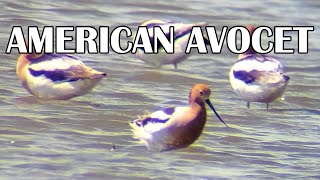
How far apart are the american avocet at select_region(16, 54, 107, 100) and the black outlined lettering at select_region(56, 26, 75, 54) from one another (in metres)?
1.03

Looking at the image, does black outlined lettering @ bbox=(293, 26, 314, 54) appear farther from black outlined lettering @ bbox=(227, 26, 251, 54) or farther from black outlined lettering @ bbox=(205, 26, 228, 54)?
black outlined lettering @ bbox=(205, 26, 228, 54)

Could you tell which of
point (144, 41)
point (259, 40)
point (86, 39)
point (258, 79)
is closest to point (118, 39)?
point (86, 39)

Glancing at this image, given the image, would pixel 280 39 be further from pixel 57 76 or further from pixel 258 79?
pixel 57 76

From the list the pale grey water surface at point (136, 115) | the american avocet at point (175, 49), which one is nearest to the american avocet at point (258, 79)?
the pale grey water surface at point (136, 115)

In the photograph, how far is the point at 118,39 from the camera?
27.5 feet

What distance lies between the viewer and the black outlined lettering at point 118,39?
810cm

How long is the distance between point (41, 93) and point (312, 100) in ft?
5.83

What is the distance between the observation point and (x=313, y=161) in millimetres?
5938

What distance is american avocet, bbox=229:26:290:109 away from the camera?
21.7 feet

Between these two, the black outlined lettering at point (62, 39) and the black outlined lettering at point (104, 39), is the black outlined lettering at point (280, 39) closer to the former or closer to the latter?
the black outlined lettering at point (104, 39)

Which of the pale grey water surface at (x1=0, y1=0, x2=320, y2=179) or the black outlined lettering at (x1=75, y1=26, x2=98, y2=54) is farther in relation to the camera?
the black outlined lettering at (x1=75, y1=26, x2=98, y2=54)

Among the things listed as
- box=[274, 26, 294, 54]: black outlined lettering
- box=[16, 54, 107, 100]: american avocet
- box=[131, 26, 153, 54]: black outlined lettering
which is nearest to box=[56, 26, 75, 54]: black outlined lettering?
box=[131, 26, 153, 54]: black outlined lettering

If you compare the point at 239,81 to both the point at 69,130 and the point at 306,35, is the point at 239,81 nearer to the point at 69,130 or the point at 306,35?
the point at 69,130

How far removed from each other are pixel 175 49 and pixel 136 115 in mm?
850
